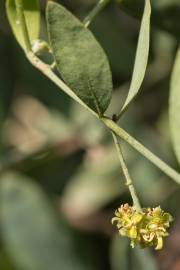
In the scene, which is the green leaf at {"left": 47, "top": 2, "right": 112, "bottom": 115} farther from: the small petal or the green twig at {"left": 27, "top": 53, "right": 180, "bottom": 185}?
the small petal

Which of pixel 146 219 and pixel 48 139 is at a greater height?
pixel 146 219

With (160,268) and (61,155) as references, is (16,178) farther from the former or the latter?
(160,268)

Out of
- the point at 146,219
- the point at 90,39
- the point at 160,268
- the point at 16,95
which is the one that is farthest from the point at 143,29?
the point at 16,95

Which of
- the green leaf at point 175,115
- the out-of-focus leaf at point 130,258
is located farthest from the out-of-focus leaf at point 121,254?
the green leaf at point 175,115

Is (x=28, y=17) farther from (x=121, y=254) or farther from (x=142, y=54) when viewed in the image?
(x=121, y=254)

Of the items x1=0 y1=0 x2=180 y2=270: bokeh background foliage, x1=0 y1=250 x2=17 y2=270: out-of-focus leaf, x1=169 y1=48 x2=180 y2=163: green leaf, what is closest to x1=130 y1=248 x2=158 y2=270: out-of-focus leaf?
x1=0 y1=0 x2=180 y2=270: bokeh background foliage

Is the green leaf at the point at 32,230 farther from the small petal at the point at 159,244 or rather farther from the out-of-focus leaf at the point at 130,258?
the small petal at the point at 159,244
